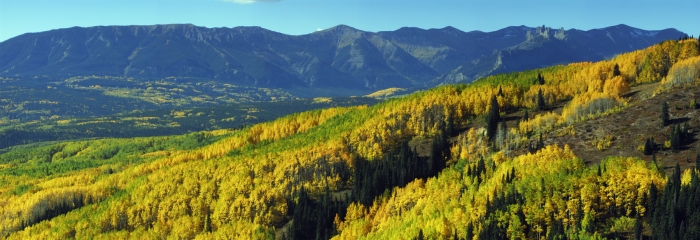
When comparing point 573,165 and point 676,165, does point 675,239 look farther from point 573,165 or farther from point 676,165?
point 573,165

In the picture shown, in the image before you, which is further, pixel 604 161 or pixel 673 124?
pixel 673 124

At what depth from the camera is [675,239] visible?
5379 inches

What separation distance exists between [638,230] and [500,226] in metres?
31.8

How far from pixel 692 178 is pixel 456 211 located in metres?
53.9

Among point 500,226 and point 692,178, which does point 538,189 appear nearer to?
point 500,226

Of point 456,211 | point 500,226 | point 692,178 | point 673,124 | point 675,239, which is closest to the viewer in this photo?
point 675,239

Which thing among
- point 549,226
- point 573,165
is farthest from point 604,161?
point 549,226

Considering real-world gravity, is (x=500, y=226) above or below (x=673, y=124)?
below

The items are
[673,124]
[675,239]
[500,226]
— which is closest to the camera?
[675,239]

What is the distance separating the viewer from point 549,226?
15425 cm

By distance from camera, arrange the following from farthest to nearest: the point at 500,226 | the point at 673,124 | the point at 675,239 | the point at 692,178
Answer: the point at 673,124 → the point at 500,226 → the point at 692,178 → the point at 675,239

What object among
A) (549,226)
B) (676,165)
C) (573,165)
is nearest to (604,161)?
(573,165)

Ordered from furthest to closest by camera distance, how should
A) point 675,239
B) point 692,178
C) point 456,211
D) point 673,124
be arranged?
1. point 673,124
2. point 456,211
3. point 692,178
4. point 675,239

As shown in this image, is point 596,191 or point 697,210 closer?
point 697,210
